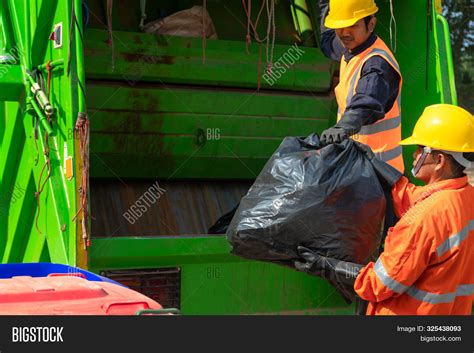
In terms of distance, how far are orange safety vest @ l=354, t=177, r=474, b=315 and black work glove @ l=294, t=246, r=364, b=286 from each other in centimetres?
10

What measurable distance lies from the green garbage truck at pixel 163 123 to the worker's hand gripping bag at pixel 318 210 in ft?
1.91

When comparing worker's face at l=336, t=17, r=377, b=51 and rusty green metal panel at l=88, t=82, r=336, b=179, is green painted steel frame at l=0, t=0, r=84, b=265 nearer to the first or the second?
rusty green metal panel at l=88, t=82, r=336, b=179

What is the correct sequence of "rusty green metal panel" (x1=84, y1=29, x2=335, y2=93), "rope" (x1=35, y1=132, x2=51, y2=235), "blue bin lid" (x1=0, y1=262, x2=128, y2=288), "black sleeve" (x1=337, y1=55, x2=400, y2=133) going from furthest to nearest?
"rusty green metal panel" (x1=84, y1=29, x2=335, y2=93) < "rope" (x1=35, y1=132, x2=51, y2=235) < "black sleeve" (x1=337, y1=55, x2=400, y2=133) < "blue bin lid" (x1=0, y1=262, x2=128, y2=288)

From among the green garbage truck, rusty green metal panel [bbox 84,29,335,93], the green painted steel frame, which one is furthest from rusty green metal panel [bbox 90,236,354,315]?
rusty green metal panel [bbox 84,29,335,93]

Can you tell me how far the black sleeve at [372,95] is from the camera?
3.43m

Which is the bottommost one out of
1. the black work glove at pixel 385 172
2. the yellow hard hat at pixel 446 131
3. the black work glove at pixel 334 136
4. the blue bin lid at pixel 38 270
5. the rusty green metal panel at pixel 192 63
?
the blue bin lid at pixel 38 270

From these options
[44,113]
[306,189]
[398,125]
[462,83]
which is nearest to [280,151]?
[306,189]

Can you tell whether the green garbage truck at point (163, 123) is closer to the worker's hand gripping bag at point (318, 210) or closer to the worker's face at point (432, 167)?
the worker's hand gripping bag at point (318, 210)

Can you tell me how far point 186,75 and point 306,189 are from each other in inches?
61.8

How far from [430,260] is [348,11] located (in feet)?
4.46

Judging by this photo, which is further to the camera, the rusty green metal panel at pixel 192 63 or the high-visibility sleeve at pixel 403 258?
the rusty green metal panel at pixel 192 63

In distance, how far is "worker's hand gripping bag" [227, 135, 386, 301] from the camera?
310cm

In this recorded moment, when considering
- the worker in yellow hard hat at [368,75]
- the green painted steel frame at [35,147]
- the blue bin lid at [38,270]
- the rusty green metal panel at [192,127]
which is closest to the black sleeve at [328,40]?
the worker in yellow hard hat at [368,75]

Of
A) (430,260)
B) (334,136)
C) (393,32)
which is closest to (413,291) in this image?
(430,260)
